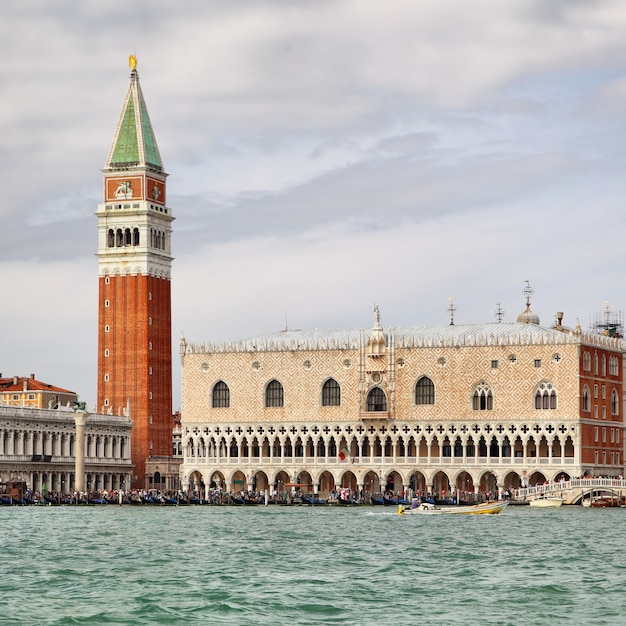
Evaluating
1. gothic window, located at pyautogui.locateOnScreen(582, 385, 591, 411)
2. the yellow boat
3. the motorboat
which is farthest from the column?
gothic window, located at pyautogui.locateOnScreen(582, 385, 591, 411)

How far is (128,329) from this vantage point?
10956 cm

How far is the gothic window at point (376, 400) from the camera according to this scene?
99438 mm

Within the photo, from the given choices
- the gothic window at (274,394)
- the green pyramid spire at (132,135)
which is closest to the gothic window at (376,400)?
the gothic window at (274,394)

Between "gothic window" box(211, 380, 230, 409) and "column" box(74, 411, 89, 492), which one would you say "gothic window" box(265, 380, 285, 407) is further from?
"column" box(74, 411, 89, 492)

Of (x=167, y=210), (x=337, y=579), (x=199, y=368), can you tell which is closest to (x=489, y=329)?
(x=199, y=368)

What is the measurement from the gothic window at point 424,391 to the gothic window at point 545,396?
6.52m

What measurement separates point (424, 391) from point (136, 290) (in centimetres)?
2260

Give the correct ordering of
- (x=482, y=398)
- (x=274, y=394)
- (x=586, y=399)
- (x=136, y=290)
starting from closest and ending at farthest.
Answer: (x=586, y=399), (x=482, y=398), (x=274, y=394), (x=136, y=290)

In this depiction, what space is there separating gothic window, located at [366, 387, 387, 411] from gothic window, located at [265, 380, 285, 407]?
577 cm

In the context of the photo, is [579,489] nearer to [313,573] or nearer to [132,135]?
[132,135]

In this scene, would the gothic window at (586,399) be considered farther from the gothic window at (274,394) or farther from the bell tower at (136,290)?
the bell tower at (136,290)

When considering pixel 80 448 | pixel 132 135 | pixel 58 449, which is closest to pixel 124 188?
pixel 132 135

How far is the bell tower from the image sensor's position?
110m

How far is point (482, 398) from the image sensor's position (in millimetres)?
96625
